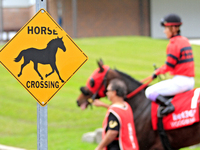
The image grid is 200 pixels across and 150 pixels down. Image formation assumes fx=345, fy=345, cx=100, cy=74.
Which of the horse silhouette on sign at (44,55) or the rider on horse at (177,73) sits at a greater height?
the horse silhouette on sign at (44,55)

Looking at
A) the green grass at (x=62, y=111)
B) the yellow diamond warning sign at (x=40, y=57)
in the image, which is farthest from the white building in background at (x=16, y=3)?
the yellow diamond warning sign at (x=40, y=57)

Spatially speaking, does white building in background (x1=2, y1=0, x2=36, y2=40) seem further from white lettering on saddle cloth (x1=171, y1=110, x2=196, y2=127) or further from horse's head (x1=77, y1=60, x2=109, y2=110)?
white lettering on saddle cloth (x1=171, y1=110, x2=196, y2=127)

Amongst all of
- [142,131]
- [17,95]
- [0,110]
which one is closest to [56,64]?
[142,131]

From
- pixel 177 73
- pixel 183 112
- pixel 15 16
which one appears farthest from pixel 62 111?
pixel 15 16

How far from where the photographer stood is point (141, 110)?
589 centimetres

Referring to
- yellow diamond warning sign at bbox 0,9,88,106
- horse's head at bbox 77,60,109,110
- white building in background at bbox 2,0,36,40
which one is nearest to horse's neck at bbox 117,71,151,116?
horse's head at bbox 77,60,109,110

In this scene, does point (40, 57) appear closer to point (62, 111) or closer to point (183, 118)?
point (183, 118)

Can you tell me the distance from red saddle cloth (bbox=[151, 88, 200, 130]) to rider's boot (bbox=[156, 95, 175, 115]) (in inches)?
2.6

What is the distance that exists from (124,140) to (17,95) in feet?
35.0

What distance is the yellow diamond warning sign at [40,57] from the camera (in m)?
3.89

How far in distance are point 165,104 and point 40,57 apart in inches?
91.1

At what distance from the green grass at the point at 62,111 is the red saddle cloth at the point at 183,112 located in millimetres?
3353

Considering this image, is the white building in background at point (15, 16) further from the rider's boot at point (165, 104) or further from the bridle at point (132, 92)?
the rider's boot at point (165, 104)

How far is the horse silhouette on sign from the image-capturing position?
3920mm
